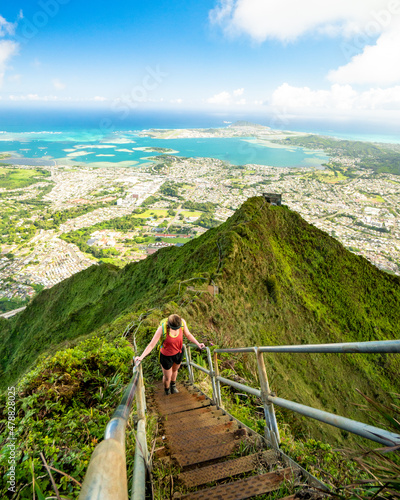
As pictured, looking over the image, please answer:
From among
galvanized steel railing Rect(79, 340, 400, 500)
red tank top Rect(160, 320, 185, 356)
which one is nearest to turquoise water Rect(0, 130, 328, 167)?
red tank top Rect(160, 320, 185, 356)

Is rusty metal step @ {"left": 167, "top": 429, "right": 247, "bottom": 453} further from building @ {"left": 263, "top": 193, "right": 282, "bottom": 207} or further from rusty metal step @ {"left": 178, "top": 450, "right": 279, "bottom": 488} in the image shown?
building @ {"left": 263, "top": 193, "right": 282, "bottom": 207}

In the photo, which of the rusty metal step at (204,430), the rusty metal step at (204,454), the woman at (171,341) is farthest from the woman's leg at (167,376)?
the rusty metal step at (204,454)

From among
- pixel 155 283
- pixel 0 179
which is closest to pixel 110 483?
pixel 155 283

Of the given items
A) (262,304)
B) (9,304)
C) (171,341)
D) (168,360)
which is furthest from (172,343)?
(9,304)

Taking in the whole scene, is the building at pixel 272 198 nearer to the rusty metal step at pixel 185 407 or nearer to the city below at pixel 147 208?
the rusty metal step at pixel 185 407

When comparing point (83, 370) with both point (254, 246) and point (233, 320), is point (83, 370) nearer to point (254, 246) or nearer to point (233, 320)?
point (233, 320)

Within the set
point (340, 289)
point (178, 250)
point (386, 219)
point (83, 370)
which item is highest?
point (83, 370)
